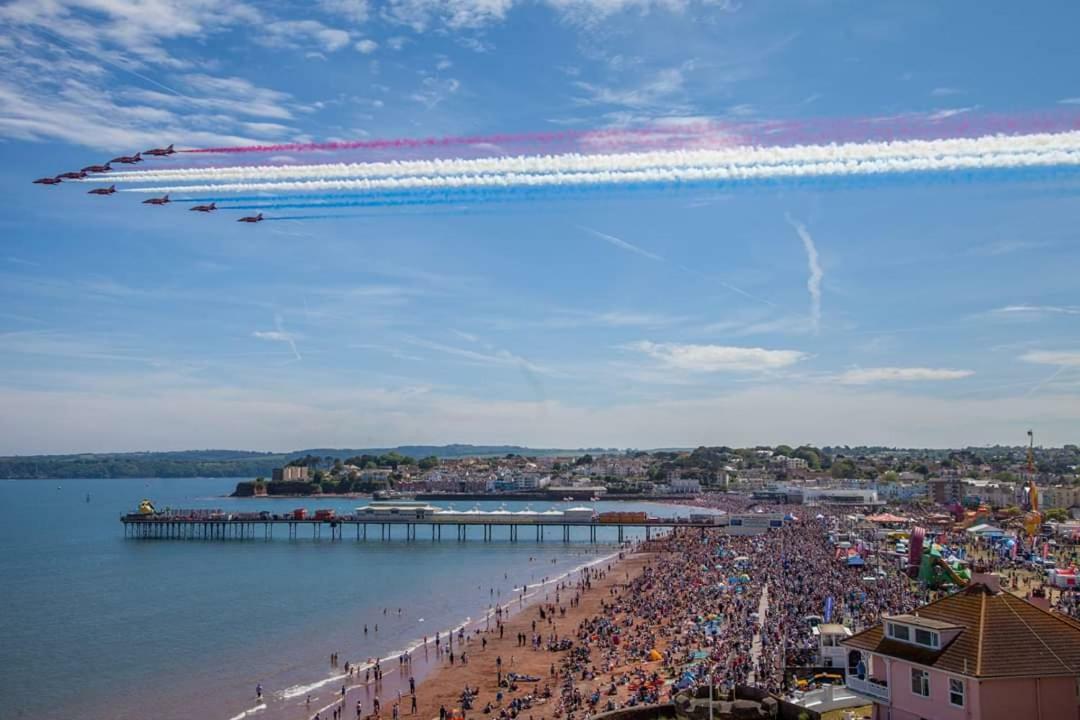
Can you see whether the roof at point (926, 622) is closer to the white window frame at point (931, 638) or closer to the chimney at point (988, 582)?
the white window frame at point (931, 638)

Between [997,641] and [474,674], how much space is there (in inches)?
1027

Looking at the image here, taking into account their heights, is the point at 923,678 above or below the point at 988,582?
below

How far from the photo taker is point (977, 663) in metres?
14.9

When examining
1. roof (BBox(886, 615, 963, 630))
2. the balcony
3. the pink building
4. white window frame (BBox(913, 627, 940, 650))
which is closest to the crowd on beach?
the balcony

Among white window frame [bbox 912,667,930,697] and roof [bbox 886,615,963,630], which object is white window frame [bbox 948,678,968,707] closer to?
white window frame [bbox 912,667,930,697]

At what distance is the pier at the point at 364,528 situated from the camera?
100875mm

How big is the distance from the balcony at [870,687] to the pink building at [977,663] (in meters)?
0.02

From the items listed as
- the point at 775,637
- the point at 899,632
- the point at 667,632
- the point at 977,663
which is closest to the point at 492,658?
the point at 667,632

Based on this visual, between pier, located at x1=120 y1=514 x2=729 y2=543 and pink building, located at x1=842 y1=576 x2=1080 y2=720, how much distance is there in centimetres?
8017

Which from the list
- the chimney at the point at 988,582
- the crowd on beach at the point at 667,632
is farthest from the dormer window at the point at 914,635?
the crowd on beach at the point at 667,632

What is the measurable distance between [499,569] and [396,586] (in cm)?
1194

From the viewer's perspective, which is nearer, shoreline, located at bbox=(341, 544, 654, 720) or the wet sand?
the wet sand

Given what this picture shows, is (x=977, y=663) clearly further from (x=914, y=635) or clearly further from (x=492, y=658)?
(x=492, y=658)

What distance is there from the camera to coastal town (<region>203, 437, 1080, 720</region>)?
15617 mm
